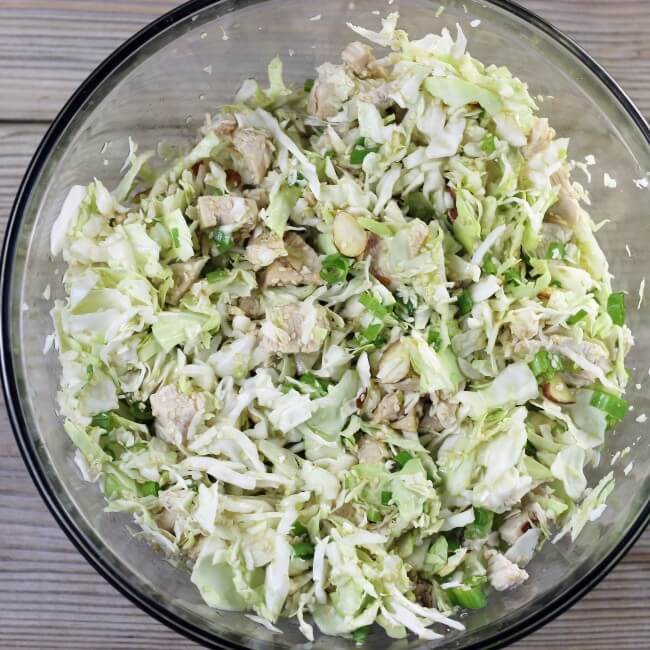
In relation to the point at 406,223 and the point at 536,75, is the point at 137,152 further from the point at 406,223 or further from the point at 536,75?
the point at 536,75

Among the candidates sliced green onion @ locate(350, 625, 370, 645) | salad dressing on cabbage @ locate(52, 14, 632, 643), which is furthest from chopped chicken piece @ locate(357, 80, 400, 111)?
sliced green onion @ locate(350, 625, 370, 645)

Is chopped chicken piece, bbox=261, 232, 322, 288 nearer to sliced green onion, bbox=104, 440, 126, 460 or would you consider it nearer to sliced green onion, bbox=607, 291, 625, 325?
sliced green onion, bbox=104, 440, 126, 460

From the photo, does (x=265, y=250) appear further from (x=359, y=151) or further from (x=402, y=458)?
(x=402, y=458)

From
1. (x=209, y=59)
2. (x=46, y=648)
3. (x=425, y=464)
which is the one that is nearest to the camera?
(x=425, y=464)

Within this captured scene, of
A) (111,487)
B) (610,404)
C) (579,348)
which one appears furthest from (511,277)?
(111,487)

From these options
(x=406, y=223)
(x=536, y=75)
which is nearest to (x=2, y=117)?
(x=406, y=223)

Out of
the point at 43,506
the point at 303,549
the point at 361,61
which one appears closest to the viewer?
the point at 303,549

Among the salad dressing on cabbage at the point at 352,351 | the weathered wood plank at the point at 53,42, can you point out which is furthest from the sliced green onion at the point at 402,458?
the weathered wood plank at the point at 53,42

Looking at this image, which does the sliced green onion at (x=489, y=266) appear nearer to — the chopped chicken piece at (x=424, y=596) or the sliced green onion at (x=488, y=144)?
the sliced green onion at (x=488, y=144)
